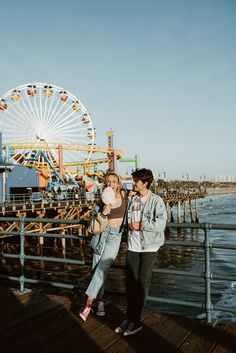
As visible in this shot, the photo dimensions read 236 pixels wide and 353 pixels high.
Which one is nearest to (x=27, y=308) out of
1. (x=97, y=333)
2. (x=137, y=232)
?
(x=97, y=333)

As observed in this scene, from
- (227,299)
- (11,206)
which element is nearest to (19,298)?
(227,299)

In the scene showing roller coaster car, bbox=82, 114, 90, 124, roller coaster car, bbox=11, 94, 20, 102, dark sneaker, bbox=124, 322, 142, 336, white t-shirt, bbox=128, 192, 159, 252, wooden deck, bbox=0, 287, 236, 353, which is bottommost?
wooden deck, bbox=0, 287, 236, 353

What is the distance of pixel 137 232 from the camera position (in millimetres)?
3631

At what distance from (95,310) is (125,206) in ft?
4.39

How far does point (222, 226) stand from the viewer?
12.1 ft

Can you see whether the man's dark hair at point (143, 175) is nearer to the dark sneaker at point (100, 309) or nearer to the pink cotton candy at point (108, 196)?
the pink cotton candy at point (108, 196)

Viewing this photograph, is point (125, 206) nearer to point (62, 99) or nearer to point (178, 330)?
point (178, 330)

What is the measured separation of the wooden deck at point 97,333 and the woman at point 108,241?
249 mm

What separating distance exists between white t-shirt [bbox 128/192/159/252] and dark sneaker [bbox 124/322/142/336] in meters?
0.73

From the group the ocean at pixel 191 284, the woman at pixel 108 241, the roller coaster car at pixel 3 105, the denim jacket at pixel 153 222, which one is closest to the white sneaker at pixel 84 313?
the woman at pixel 108 241

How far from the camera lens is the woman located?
3883mm

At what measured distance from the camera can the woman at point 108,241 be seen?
388 centimetres

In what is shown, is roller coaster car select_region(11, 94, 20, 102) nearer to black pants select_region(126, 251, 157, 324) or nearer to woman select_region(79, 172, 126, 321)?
woman select_region(79, 172, 126, 321)

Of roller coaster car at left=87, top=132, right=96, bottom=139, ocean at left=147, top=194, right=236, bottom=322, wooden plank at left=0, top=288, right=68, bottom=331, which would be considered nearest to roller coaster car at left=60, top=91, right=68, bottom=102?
roller coaster car at left=87, top=132, right=96, bottom=139
